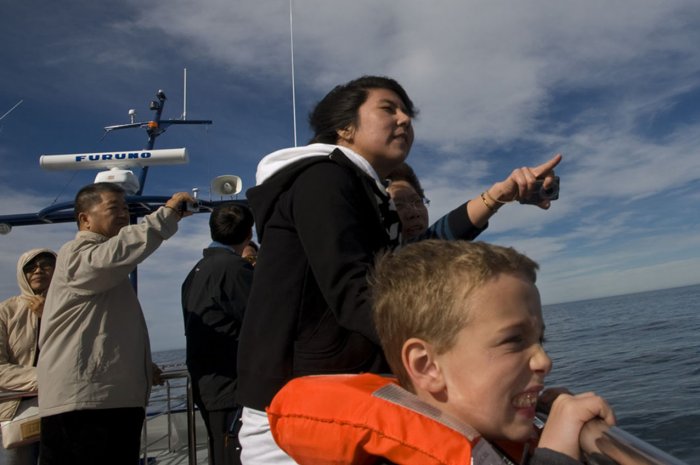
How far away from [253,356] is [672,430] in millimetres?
6226

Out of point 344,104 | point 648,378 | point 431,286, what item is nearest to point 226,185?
point 344,104

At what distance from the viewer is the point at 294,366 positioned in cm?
135

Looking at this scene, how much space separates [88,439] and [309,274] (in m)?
1.79

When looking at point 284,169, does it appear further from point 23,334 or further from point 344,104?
point 23,334

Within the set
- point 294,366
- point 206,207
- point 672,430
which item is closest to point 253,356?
point 294,366

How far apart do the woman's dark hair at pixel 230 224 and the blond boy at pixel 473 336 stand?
7.23 ft

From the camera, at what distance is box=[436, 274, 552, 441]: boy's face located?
1001 millimetres

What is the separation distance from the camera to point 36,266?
3533 mm

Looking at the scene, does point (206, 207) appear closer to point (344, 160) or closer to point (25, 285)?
point (25, 285)

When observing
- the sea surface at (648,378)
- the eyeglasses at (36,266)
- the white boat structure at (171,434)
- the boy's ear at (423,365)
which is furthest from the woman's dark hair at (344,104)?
the sea surface at (648,378)

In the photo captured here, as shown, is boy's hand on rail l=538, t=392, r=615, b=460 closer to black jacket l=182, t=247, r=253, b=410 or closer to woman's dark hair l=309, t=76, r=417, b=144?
woman's dark hair l=309, t=76, r=417, b=144

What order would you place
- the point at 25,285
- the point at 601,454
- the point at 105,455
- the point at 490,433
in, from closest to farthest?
the point at 601,454
the point at 490,433
the point at 105,455
the point at 25,285

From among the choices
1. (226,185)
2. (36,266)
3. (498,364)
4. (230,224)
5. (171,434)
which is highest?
(226,185)

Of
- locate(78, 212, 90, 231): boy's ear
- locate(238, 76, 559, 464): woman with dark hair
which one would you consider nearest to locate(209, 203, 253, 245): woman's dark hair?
locate(78, 212, 90, 231): boy's ear
